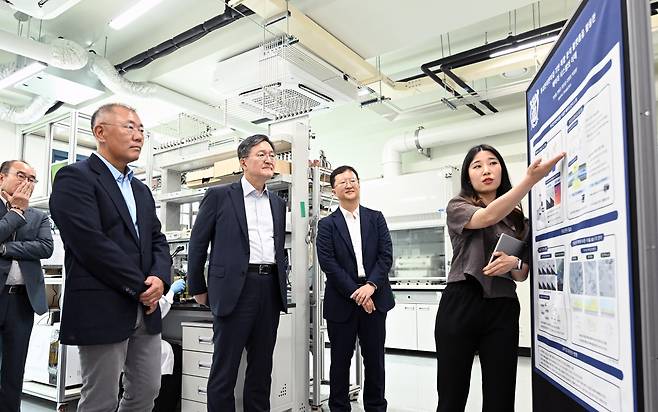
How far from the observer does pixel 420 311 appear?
231 inches

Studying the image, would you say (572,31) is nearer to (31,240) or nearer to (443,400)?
(443,400)

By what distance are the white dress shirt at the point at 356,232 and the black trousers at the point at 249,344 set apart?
612 mm

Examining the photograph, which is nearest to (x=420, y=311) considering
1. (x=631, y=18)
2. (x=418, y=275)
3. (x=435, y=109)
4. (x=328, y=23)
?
(x=418, y=275)

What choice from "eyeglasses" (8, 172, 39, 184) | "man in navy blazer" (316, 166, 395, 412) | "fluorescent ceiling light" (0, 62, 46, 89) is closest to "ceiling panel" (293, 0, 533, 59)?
"man in navy blazer" (316, 166, 395, 412)

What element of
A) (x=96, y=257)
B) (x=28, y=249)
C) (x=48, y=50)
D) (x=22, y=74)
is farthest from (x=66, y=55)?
(x=96, y=257)

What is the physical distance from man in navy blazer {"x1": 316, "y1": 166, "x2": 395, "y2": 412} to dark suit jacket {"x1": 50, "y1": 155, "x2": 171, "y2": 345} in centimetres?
125

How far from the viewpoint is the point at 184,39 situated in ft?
15.7

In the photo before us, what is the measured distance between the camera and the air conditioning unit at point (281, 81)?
4.28 metres

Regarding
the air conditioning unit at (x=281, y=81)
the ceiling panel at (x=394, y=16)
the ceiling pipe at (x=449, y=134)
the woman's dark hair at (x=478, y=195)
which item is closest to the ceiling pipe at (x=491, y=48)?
the ceiling panel at (x=394, y=16)

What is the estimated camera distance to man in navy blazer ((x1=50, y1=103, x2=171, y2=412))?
1.70 metres

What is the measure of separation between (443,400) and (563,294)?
2.27ft

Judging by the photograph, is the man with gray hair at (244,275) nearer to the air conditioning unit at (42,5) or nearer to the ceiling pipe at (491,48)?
the air conditioning unit at (42,5)

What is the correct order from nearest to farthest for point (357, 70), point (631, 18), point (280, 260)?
1. point (631, 18)
2. point (280, 260)
3. point (357, 70)

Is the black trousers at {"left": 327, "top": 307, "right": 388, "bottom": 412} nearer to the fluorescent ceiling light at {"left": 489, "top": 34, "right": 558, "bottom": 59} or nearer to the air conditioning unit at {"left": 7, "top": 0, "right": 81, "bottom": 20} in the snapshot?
the fluorescent ceiling light at {"left": 489, "top": 34, "right": 558, "bottom": 59}
